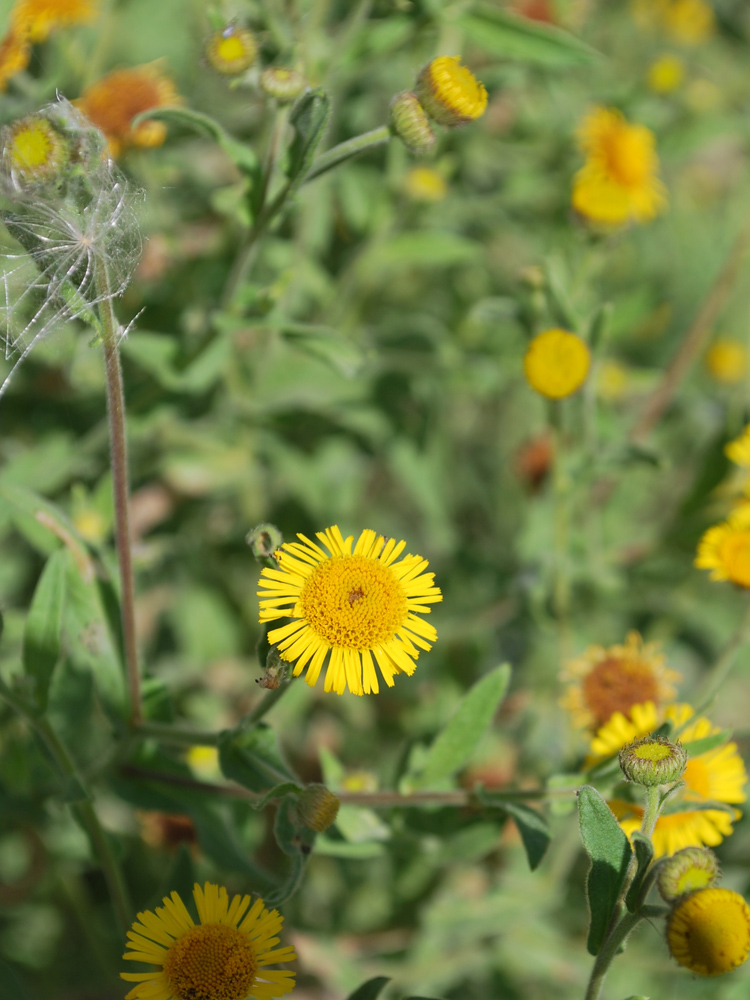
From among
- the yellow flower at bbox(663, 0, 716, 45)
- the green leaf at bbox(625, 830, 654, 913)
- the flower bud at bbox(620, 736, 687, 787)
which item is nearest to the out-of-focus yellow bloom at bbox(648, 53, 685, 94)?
the yellow flower at bbox(663, 0, 716, 45)

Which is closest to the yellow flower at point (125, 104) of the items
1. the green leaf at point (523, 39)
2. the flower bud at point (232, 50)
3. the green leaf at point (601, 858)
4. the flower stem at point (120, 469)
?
the flower bud at point (232, 50)

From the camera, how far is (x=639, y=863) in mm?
1408

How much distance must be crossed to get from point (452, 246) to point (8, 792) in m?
1.95

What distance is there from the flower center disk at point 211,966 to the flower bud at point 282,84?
60.4 inches

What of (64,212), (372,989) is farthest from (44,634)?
(372,989)

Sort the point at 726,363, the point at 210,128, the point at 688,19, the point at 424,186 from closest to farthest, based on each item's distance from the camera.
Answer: the point at 210,128 → the point at 424,186 → the point at 726,363 → the point at 688,19

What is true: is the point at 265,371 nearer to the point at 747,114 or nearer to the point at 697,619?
the point at 697,619

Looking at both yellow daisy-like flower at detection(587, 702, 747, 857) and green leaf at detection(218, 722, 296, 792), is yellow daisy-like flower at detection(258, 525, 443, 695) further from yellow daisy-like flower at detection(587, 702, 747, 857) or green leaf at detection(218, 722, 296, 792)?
yellow daisy-like flower at detection(587, 702, 747, 857)

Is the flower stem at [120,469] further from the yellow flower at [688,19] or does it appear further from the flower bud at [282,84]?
the yellow flower at [688,19]

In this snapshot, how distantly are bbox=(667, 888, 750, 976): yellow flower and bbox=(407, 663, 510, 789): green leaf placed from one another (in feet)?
1.76

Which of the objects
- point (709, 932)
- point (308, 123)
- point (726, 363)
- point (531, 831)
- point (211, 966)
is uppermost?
point (726, 363)

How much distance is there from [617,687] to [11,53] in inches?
79.0

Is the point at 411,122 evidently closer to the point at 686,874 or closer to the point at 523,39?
the point at 523,39

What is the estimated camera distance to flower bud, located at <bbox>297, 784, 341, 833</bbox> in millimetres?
1438
